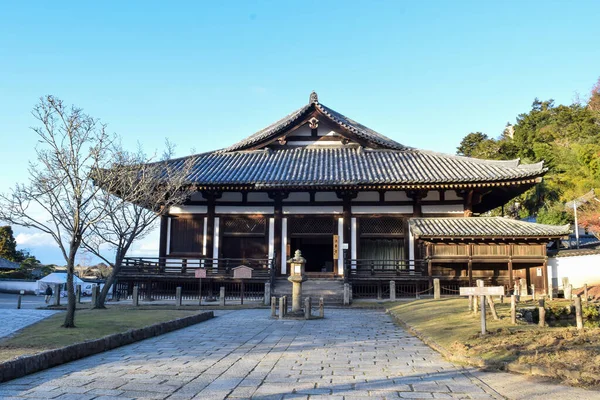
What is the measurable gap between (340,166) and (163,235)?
34.3 feet

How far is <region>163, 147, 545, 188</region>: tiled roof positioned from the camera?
2255cm

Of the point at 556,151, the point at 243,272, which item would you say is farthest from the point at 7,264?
the point at 556,151

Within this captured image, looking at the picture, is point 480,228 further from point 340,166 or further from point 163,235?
point 163,235

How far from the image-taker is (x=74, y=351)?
8.19 m

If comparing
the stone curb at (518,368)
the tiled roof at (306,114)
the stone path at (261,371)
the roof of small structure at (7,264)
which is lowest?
the stone path at (261,371)

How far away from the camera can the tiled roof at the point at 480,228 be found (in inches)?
806

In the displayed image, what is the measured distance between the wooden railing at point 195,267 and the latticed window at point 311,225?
2464 mm

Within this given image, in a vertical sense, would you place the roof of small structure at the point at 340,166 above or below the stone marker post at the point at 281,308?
above

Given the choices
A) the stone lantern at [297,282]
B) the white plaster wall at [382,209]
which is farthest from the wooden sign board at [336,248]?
the stone lantern at [297,282]

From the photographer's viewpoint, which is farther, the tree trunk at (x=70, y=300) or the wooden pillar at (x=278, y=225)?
the wooden pillar at (x=278, y=225)

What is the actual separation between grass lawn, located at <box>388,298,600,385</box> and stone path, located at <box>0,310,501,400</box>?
590 mm

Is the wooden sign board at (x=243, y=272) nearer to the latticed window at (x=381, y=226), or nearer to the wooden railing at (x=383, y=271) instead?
the wooden railing at (x=383, y=271)

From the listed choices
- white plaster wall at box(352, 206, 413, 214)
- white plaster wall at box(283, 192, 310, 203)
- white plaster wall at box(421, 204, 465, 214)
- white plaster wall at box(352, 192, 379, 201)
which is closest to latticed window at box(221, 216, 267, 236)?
white plaster wall at box(283, 192, 310, 203)

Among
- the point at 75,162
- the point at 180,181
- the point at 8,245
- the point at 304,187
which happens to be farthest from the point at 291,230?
the point at 8,245
